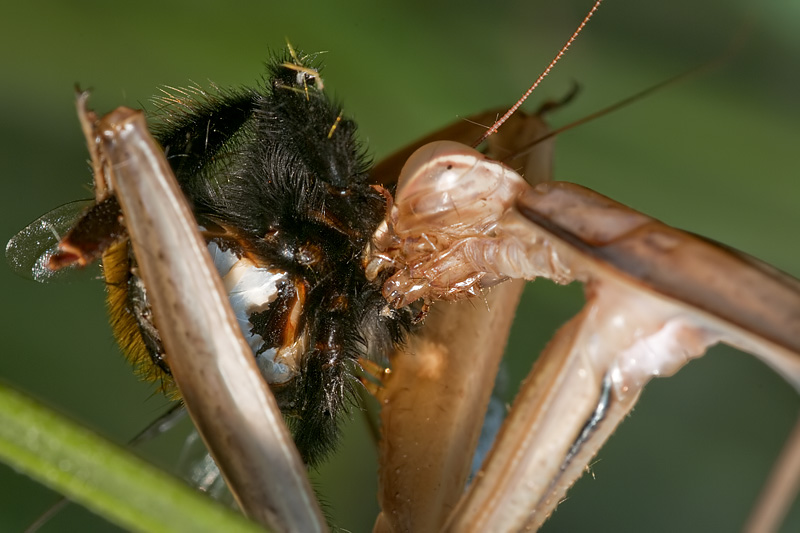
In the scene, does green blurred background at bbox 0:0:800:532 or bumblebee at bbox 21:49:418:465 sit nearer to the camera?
bumblebee at bbox 21:49:418:465

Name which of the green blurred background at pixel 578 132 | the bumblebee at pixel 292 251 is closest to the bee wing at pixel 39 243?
the bumblebee at pixel 292 251

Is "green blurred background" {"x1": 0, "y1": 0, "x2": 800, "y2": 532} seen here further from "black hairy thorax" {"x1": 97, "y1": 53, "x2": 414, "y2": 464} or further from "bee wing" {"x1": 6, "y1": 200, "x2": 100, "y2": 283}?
"black hairy thorax" {"x1": 97, "y1": 53, "x2": 414, "y2": 464}

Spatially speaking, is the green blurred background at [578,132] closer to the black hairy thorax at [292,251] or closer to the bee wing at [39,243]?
the bee wing at [39,243]

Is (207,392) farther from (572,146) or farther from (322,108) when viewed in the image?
(572,146)

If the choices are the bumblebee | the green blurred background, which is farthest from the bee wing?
the green blurred background

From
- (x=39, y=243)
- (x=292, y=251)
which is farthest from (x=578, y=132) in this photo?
(x=39, y=243)

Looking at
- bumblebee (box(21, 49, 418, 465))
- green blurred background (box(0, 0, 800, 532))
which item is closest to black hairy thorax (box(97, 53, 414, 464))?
bumblebee (box(21, 49, 418, 465))

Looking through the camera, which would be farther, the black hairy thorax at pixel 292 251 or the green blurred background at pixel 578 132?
the green blurred background at pixel 578 132
